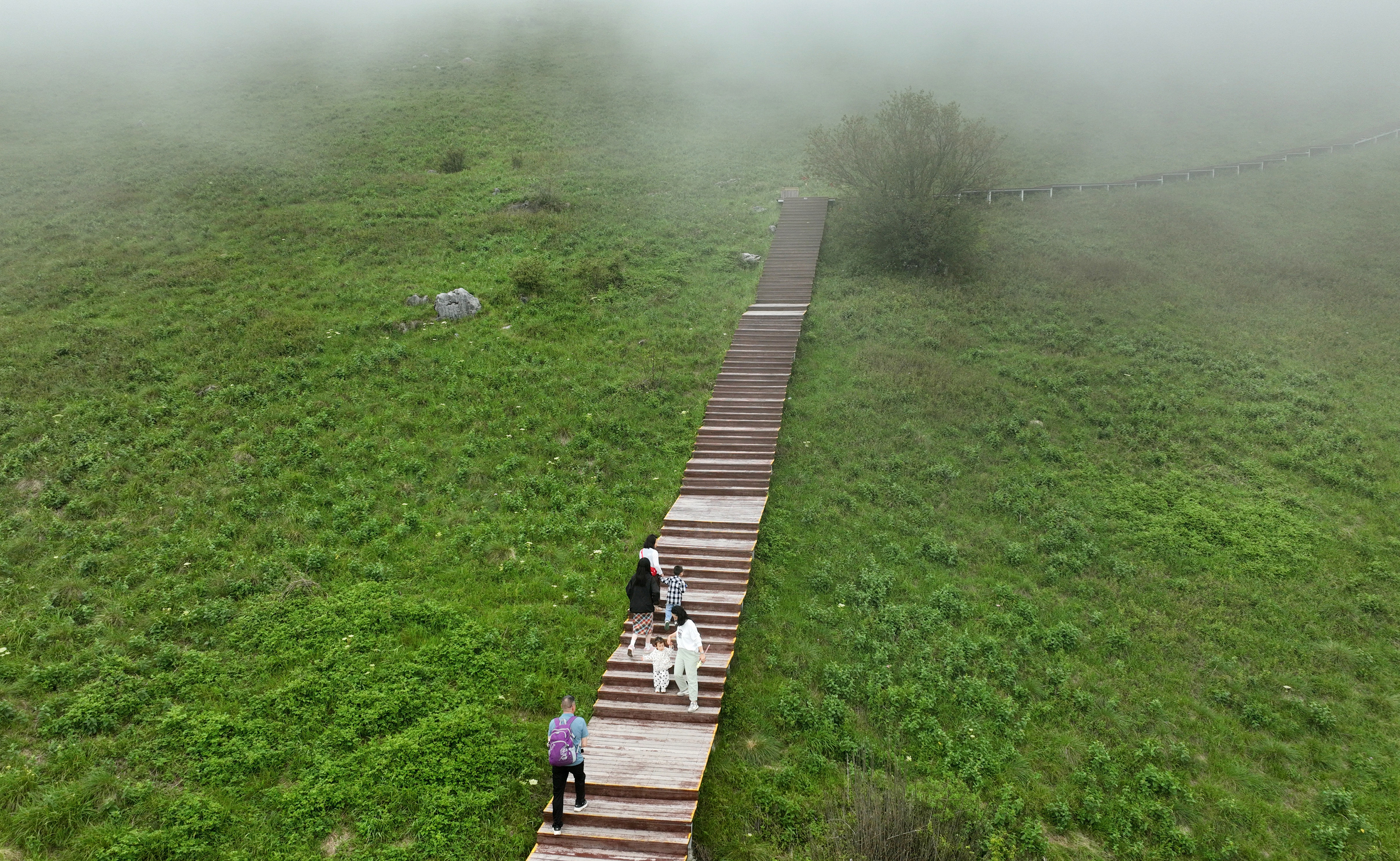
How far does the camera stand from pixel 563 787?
9555mm

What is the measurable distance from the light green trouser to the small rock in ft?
50.5

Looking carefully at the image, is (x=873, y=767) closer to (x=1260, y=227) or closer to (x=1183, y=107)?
(x=1260, y=227)

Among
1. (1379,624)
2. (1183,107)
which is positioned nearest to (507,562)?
(1379,624)

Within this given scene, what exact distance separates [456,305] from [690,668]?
627 inches

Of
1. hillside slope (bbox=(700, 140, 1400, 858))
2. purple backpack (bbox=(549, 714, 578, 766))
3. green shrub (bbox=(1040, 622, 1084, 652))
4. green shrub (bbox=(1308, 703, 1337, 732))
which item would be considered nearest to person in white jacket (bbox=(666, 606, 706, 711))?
hillside slope (bbox=(700, 140, 1400, 858))

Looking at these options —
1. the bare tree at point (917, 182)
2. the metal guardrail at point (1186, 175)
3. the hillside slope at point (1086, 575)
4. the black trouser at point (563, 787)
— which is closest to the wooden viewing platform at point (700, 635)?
the black trouser at point (563, 787)

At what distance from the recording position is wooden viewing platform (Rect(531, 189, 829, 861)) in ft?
32.4

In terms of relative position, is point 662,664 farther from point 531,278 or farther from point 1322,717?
point 531,278

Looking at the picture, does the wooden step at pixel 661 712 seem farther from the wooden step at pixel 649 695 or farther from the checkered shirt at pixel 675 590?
the checkered shirt at pixel 675 590

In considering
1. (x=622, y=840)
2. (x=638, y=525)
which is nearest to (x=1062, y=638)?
(x=638, y=525)

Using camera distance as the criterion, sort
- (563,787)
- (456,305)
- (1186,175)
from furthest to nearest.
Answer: (1186,175)
(456,305)
(563,787)

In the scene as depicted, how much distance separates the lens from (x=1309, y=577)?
14.9 m

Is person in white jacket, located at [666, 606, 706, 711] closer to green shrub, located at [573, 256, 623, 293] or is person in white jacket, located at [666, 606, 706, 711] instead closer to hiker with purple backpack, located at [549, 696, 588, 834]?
hiker with purple backpack, located at [549, 696, 588, 834]

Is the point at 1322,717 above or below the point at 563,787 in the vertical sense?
below
